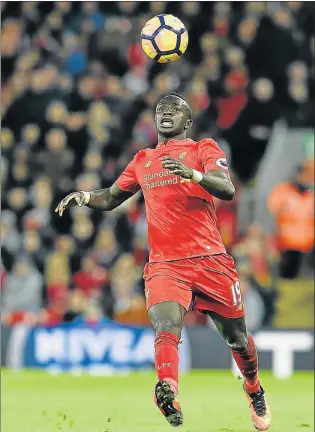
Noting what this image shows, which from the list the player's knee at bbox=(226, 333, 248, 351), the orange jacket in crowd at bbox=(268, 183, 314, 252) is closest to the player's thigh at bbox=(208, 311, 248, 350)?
the player's knee at bbox=(226, 333, 248, 351)

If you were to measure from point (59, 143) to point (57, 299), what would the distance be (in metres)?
2.64

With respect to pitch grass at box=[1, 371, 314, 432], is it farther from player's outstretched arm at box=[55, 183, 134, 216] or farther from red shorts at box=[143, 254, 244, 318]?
player's outstretched arm at box=[55, 183, 134, 216]

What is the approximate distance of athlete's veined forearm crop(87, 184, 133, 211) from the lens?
9.25 meters

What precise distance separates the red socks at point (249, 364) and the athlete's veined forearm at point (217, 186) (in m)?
1.48

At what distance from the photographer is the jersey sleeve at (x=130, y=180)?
9.20m

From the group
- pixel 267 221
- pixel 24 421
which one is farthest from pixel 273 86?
pixel 24 421

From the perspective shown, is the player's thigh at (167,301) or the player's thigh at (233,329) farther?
the player's thigh at (233,329)

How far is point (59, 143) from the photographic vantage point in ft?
58.4

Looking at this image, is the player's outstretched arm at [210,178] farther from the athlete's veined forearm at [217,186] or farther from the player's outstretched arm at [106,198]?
the player's outstretched arm at [106,198]

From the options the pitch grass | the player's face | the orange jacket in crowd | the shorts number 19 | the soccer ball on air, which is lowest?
the pitch grass

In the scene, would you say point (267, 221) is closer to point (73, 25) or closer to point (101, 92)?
point (101, 92)

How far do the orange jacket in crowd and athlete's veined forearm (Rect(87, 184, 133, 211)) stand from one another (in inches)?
308

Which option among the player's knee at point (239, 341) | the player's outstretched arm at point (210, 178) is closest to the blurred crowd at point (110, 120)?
the player's knee at point (239, 341)

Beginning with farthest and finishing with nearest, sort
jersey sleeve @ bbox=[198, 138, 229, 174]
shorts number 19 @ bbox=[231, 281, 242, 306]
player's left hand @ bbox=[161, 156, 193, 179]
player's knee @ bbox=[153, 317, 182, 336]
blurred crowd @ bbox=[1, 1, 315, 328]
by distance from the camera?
blurred crowd @ bbox=[1, 1, 315, 328]
shorts number 19 @ bbox=[231, 281, 242, 306]
jersey sleeve @ bbox=[198, 138, 229, 174]
player's knee @ bbox=[153, 317, 182, 336]
player's left hand @ bbox=[161, 156, 193, 179]
